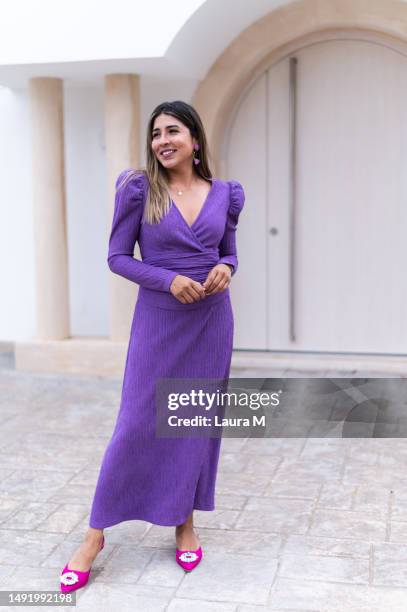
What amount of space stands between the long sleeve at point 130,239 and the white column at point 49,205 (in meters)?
3.79

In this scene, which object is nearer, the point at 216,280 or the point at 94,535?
the point at 216,280

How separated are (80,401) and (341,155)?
114 inches

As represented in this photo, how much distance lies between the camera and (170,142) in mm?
3221

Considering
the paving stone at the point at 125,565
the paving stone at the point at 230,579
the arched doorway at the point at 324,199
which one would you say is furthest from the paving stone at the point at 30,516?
the arched doorway at the point at 324,199

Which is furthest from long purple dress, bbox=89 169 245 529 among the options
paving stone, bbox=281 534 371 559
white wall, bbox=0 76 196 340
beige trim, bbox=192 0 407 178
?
white wall, bbox=0 76 196 340

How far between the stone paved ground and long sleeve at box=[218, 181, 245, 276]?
1217 mm

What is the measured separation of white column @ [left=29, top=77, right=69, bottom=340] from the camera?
22.5ft

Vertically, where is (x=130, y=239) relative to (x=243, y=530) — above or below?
above

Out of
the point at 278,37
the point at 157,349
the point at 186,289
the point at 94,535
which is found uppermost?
the point at 278,37

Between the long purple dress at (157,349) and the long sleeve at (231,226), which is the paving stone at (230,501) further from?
the long sleeve at (231,226)

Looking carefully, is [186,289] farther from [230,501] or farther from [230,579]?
[230,501]

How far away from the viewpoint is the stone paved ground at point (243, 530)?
3.19 m

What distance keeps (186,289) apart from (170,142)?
573 mm

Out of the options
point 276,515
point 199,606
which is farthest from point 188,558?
point 276,515
